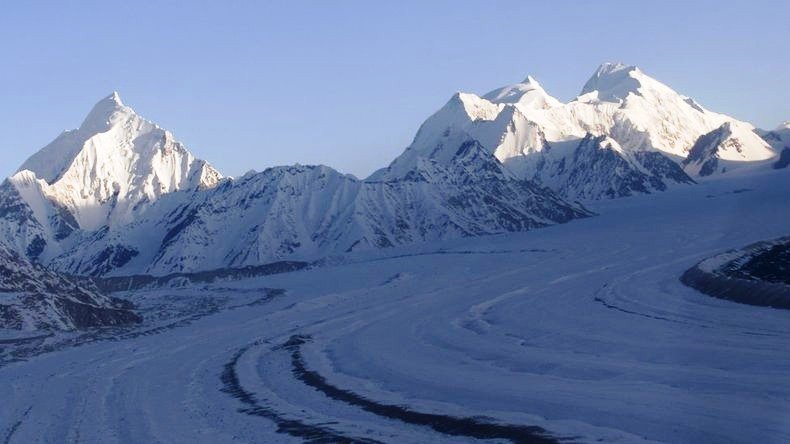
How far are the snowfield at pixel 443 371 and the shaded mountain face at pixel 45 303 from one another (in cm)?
562

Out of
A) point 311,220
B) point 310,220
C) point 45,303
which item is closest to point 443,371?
point 45,303

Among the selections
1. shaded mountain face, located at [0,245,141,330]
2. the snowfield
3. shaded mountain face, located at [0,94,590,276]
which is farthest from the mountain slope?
the snowfield

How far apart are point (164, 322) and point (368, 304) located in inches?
686

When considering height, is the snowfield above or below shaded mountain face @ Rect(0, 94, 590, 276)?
below

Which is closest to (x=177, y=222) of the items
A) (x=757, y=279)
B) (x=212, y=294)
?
(x=212, y=294)

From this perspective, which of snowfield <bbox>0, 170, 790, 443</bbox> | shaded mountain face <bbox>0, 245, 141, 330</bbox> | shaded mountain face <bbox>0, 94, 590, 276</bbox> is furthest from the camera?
shaded mountain face <bbox>0, 94, 590, 276</bbox>

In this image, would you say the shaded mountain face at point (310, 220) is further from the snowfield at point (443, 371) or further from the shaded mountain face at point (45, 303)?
the snowfield at point (443, 371)

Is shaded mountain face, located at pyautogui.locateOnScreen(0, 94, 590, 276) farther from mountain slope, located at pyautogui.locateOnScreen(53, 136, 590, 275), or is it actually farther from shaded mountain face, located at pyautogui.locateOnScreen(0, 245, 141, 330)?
shaded mountain face, located at pyautogui.locateOnScreen(0, 245, 141, 330)

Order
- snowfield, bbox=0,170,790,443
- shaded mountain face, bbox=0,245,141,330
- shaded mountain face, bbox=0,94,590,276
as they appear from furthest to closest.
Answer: shaded mountain face, bbox=0,94,590,276
shaded mountain face, bbox=0,245,141,330
snowfield, bbox=0,170,790,443

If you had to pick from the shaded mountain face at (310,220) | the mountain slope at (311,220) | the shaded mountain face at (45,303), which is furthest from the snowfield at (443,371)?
the mountain slope at (311,220)

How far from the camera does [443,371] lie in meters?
34.4

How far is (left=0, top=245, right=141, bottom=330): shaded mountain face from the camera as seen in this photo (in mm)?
70375

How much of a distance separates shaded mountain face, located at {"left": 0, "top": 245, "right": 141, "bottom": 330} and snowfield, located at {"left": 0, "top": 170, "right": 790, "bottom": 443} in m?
5.62

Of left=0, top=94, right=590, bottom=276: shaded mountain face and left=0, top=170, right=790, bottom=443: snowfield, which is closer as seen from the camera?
left=0, top=170, right=790, bottom=443: snowfield
